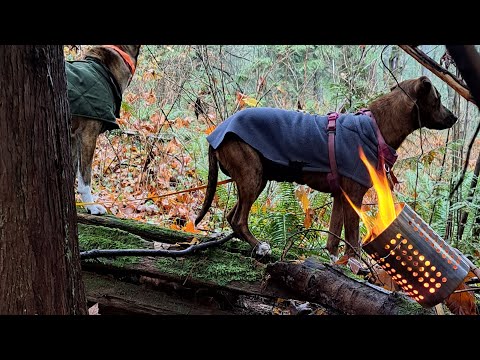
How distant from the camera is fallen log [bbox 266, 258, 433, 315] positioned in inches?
86.4

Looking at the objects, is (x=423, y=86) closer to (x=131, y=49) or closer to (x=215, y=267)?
(x=215, y=267)

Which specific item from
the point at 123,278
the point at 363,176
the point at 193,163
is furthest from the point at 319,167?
the point at 193,163

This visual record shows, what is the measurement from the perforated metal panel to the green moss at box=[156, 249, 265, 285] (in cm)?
98

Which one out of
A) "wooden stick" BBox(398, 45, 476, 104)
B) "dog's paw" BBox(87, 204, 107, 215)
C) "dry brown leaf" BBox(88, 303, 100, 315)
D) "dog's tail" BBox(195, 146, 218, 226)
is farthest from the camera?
"dog's paw" BBox(87, 204, 107, 215)

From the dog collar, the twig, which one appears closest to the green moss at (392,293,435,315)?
the twig

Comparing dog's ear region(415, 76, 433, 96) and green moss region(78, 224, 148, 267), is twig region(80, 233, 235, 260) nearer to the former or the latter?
green moss region(78, 224, 148, 267)

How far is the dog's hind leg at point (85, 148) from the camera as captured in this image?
14.2 ft

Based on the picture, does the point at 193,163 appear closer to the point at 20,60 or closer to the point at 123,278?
the point at 123,278

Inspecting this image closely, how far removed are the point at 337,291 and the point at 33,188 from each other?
1408 millimetres

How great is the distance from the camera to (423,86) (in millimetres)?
3391

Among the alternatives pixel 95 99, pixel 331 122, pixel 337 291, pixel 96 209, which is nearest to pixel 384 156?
pixel 331 122

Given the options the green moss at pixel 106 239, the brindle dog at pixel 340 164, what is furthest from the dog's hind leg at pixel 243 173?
the green moss at pixel 106 239

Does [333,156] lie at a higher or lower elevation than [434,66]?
lower

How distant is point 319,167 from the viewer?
3.38 metres
